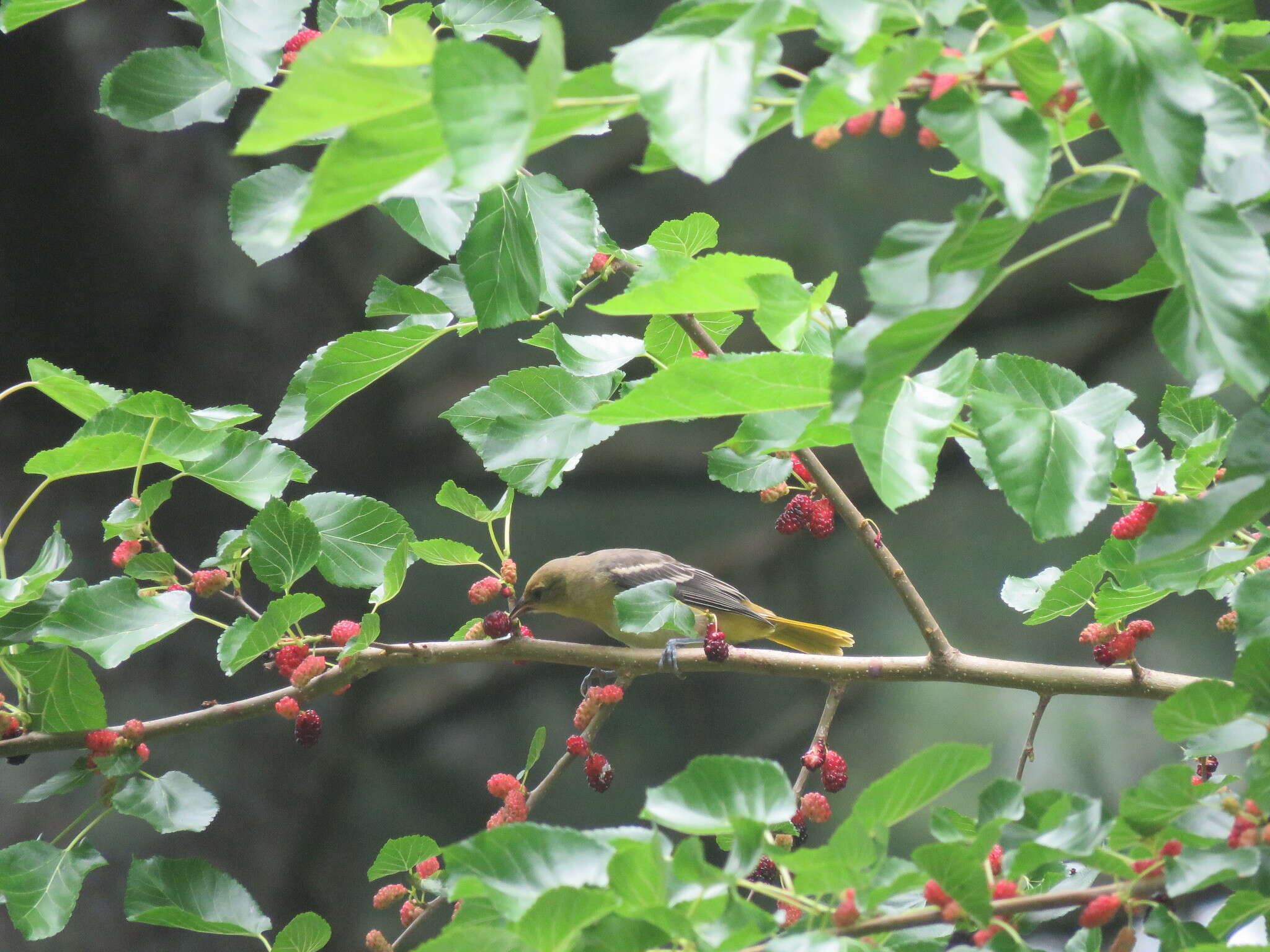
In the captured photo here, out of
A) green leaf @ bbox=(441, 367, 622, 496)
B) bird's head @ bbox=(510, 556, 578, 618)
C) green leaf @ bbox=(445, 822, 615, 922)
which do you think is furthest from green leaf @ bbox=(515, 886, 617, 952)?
bird's head @ bbox=(510, 556, 578, 618)

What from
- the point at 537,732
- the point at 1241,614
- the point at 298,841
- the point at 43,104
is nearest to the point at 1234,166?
the point at 1241,614

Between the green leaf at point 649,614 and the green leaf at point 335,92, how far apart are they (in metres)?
0.67

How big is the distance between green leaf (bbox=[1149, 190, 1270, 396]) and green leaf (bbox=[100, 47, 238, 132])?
0.76 m

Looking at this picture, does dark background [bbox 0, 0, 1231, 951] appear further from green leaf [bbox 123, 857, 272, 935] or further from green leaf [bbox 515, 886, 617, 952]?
green leaf [bbox 515, 886, 617, 952]

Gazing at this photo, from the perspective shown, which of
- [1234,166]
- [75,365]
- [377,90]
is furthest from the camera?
[75,365]

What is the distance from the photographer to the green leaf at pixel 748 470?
41.9 inches

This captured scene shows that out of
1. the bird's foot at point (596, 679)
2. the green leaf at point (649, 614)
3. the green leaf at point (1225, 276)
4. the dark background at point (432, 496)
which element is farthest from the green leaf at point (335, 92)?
the dark background at point (432, 496)

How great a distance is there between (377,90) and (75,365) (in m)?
2.85

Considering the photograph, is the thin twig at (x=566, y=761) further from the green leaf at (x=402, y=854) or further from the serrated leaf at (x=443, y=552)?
the serrated leaf at (x=443, y=552)

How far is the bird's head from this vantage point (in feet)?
7.13

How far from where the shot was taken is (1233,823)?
0.68m

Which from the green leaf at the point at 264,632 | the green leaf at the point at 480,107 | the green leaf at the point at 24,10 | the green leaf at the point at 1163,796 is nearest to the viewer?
the green leaf at the point at 480,107

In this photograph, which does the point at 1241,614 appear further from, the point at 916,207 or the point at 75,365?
the point at 75,365

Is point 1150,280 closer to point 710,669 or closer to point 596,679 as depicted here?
point 710,669
